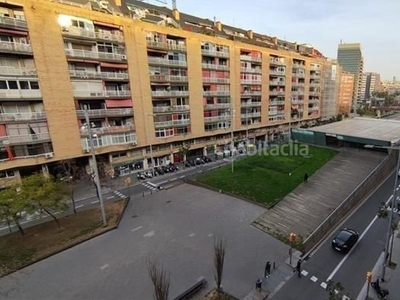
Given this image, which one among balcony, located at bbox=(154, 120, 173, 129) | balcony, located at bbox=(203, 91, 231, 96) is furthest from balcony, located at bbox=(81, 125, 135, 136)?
balcony, located at bbox=(203, 91, 231, 96)

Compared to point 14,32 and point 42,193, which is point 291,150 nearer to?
point 42,193

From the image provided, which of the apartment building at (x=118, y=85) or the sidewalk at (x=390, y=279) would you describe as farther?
the apartment building at (x=118, y=85)

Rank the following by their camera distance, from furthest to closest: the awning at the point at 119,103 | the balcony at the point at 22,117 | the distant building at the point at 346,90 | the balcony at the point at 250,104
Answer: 1. the distant building at the point at 346,90
2. the balcony at the point at 250,104
3. the awning at the point at 119,103
4. the balcony at the point at 22,117

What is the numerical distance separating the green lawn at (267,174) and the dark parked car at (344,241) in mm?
8098

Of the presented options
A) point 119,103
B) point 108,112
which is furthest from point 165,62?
point 108,112

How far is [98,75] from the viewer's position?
34281mm

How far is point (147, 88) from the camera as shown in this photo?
3897 cm

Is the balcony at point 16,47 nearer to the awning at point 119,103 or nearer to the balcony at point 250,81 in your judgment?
the awning at point 119,103

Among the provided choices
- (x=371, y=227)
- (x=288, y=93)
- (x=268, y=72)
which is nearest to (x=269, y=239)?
(x=371, y=227)

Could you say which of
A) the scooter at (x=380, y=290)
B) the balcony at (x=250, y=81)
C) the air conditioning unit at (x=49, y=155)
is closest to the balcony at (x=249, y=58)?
the balcony at (x=250, y=81)

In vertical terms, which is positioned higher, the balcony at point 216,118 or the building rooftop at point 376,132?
the balcony at point 216,118

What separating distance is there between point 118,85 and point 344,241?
33884 mm

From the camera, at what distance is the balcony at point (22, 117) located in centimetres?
2859

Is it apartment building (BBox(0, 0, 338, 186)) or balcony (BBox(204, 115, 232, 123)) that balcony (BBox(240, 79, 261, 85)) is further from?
balcony (BBox(204, 115, 232, 123))
